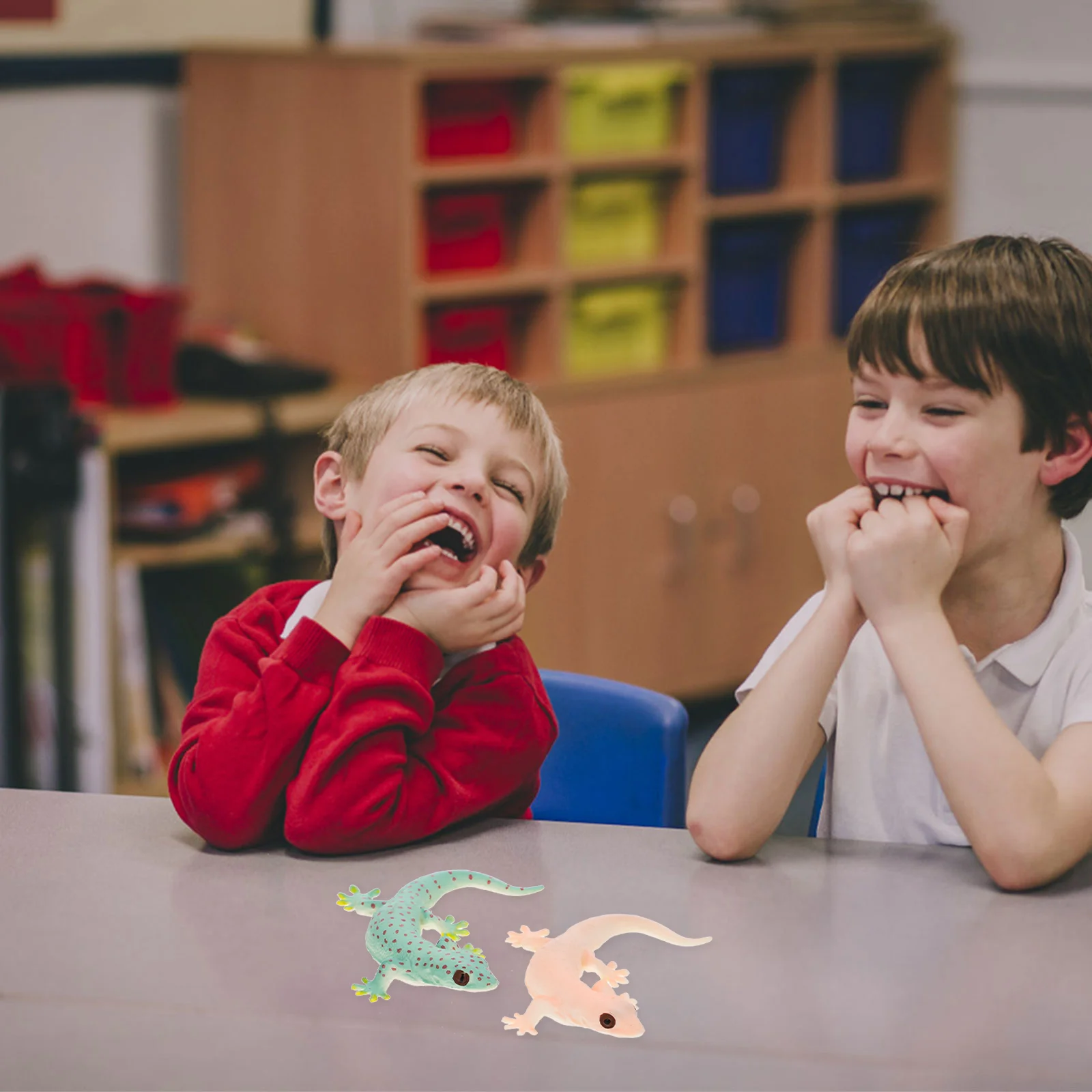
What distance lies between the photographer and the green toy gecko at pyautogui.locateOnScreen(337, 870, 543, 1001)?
95 centimetres

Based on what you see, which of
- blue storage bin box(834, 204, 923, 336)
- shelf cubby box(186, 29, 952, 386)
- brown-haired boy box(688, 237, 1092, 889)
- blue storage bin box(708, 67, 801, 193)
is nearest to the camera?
brown-haired boy box(688, 237, 1092, 889)

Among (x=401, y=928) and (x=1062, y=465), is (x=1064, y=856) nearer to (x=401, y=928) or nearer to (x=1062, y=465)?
(x=1062, y=465)

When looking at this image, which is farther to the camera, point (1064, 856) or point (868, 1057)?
point (1064, 856)

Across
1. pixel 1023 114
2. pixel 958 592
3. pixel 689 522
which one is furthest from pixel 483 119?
pixel 958 592

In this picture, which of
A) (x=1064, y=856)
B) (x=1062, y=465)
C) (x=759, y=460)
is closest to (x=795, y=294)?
(x=759, y=460)

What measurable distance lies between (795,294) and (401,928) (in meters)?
2.86

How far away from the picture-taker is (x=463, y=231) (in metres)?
3.14

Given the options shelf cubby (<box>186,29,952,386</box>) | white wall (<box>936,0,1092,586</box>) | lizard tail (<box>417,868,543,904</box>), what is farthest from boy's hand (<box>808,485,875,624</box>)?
white wall (<box>936,0,1092,586</box>)

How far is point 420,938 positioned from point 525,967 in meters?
0.07

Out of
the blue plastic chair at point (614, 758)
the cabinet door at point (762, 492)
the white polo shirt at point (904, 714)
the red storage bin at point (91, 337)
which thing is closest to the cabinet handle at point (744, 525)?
the cabinet door at point (762, 492)

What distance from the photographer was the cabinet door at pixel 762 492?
11.6ft

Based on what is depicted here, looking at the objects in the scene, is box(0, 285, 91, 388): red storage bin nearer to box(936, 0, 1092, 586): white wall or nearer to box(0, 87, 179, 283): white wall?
box(0, 87, 179, 283): white wall

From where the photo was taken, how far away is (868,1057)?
2.82 ft

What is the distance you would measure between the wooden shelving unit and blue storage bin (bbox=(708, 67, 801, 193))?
0.02 m
